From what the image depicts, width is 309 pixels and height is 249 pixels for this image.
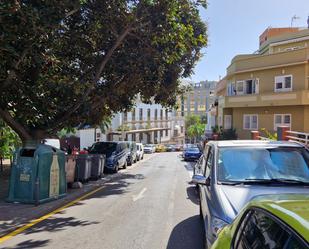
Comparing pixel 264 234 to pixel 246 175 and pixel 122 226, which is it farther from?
pixel 122 226

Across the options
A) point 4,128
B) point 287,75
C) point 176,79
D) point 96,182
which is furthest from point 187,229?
point 287,75

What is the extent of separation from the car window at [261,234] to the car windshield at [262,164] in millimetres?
2914

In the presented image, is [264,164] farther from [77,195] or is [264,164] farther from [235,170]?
[77,195]

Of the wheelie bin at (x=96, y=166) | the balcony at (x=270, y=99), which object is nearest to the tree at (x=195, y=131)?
the balcony at (x=270, y=99)

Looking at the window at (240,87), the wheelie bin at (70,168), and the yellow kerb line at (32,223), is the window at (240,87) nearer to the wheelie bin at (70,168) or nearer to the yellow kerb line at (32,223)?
the wheelie bin at (70,168)

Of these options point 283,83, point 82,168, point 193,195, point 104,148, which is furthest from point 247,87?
point 193,195

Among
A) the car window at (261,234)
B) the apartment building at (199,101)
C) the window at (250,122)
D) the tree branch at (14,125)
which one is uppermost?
the apartment building at (199,101)

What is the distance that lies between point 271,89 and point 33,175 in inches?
1041

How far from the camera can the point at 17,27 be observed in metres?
11.8

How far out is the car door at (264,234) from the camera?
2355mm

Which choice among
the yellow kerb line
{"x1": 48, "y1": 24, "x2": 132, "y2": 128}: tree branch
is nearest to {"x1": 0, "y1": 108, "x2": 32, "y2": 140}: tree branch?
{"x1": 48, "y1": 24, "x2": 132, "y2": 128}: tree branch

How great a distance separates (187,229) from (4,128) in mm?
16952

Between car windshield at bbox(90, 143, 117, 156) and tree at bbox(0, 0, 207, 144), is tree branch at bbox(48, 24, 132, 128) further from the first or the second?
car windshield at bbox(90, 143, 117, 156)

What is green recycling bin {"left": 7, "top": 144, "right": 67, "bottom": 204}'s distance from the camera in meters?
11.2
